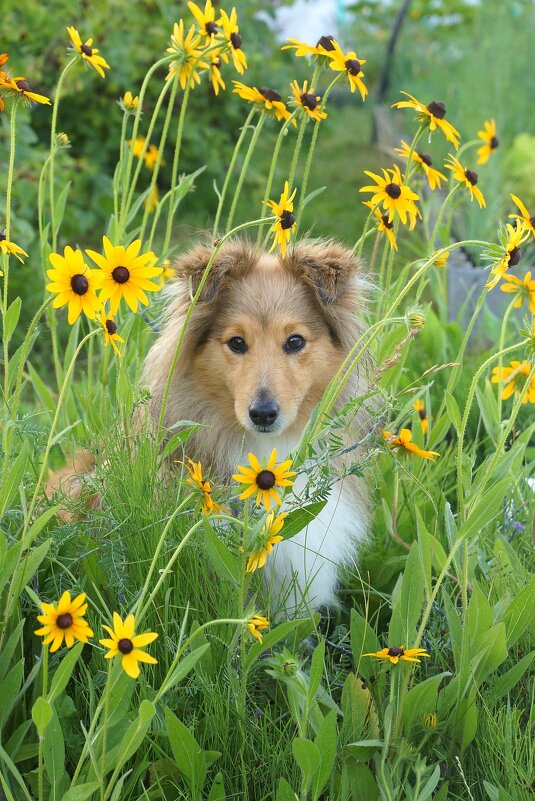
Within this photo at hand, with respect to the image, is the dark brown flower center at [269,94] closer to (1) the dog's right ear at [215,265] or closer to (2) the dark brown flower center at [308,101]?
(2) the dark brown flower center at [308,101]

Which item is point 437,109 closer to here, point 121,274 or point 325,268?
point 325,268

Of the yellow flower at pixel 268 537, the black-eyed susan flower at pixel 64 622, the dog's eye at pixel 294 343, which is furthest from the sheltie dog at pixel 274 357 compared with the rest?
the black-eyed susan flower at pixel 64 622

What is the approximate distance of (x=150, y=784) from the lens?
2121mm

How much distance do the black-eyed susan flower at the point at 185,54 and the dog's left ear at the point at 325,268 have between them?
56 cm

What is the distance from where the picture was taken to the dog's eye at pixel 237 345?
9.03 feet

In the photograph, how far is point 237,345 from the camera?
276 cm

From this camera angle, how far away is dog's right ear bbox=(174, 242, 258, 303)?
2637 millimetres

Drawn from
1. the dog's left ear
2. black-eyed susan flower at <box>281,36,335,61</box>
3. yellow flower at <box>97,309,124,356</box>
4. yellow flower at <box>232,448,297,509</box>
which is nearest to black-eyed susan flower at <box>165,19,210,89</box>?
black-eyed susan flower at <box>281,36,335,61</box>

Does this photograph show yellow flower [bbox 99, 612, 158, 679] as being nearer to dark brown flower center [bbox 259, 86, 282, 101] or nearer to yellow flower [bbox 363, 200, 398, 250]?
yellow flower [bbox 363, 200, 398, 250]

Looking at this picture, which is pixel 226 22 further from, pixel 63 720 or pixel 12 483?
pixel 63 720

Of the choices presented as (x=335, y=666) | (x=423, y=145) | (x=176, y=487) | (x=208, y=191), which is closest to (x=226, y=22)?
(x=176, y=487)

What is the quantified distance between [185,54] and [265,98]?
0.24m

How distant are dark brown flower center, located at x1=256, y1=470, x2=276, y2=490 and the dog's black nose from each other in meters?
0.85

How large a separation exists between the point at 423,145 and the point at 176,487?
5.51m
